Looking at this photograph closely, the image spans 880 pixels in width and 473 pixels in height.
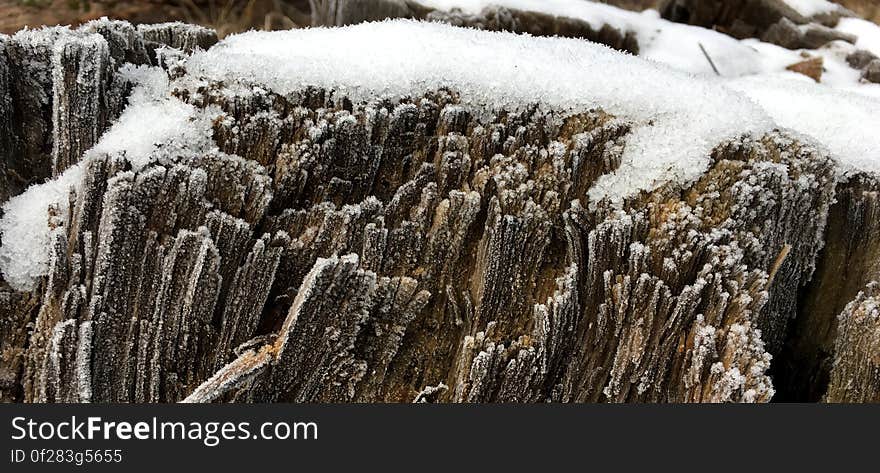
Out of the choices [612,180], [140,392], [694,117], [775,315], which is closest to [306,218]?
[140,392]

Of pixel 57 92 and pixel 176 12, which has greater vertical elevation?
pixel 176 12

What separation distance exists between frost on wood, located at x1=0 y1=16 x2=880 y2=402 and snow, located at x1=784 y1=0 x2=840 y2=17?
2.33 meters

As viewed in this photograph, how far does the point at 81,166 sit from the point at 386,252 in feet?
2.90

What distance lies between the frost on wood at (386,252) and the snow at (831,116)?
0.59ft

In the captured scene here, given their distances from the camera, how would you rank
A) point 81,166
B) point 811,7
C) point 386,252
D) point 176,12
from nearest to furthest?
point 81,166, point 386,252, point 811,7, point 176,12

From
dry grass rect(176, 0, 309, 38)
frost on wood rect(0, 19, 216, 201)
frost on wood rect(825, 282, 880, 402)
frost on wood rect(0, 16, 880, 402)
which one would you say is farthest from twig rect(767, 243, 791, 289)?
dry grass rect(176, 0, 309, 38)

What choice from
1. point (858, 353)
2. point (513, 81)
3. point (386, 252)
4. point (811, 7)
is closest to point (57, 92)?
point (386, 252)

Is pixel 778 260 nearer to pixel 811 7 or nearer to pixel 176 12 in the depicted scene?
pixel 811 7

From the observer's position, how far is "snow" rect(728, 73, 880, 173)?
94.7 inches

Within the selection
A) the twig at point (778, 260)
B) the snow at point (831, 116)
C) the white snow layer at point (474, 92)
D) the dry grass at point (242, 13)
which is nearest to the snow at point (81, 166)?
the white snow layer at point (474, 92)

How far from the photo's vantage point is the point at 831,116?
Result: 262cm

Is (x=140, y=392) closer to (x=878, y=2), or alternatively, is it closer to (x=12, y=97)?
(x=12, y=97)

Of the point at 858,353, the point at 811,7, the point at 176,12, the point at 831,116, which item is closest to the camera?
the point at 858,353

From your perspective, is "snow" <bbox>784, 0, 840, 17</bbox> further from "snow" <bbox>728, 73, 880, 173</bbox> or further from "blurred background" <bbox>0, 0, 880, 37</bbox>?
"snow" <bbox>728, 73, 880, 173</bbox>
